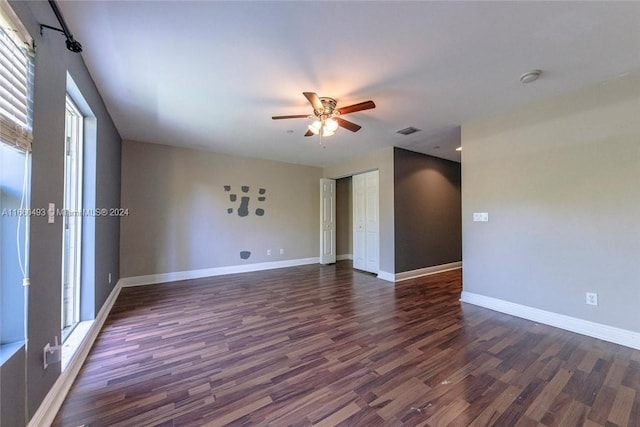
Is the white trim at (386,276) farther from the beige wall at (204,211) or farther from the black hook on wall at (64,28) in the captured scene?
the black hook on wall at (64,28)

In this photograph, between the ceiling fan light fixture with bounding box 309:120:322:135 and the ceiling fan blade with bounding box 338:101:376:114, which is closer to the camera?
the ceiling fan blade with bounding box 338:101:376:114

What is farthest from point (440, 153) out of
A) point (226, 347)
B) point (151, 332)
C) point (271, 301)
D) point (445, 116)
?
point (151, 332)

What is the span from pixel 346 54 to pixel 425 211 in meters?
3.88

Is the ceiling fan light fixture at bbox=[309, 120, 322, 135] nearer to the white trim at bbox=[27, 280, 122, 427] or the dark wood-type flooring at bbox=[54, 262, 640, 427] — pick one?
the dark wood-type flooring at bbox=[54, 262, 640, 427]

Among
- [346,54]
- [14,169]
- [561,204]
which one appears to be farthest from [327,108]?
[561,204]

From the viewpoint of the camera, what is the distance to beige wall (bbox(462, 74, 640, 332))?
237 centimetres

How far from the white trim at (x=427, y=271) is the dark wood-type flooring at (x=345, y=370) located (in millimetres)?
1364

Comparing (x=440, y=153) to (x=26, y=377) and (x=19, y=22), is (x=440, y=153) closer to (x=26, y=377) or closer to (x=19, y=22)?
(x=19, y=22)

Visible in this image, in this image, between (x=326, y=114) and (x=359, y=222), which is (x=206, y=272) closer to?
(x=359, y=222)

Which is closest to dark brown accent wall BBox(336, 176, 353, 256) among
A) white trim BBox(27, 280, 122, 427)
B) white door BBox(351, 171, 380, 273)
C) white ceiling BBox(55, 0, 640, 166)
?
white door BBox(351, 171, 380, 273)

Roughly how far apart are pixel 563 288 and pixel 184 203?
5.77 m

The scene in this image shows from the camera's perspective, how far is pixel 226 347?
230 centimetres

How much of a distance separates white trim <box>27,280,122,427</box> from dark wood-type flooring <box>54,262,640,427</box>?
44 millimetres

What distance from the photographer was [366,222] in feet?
18.1
